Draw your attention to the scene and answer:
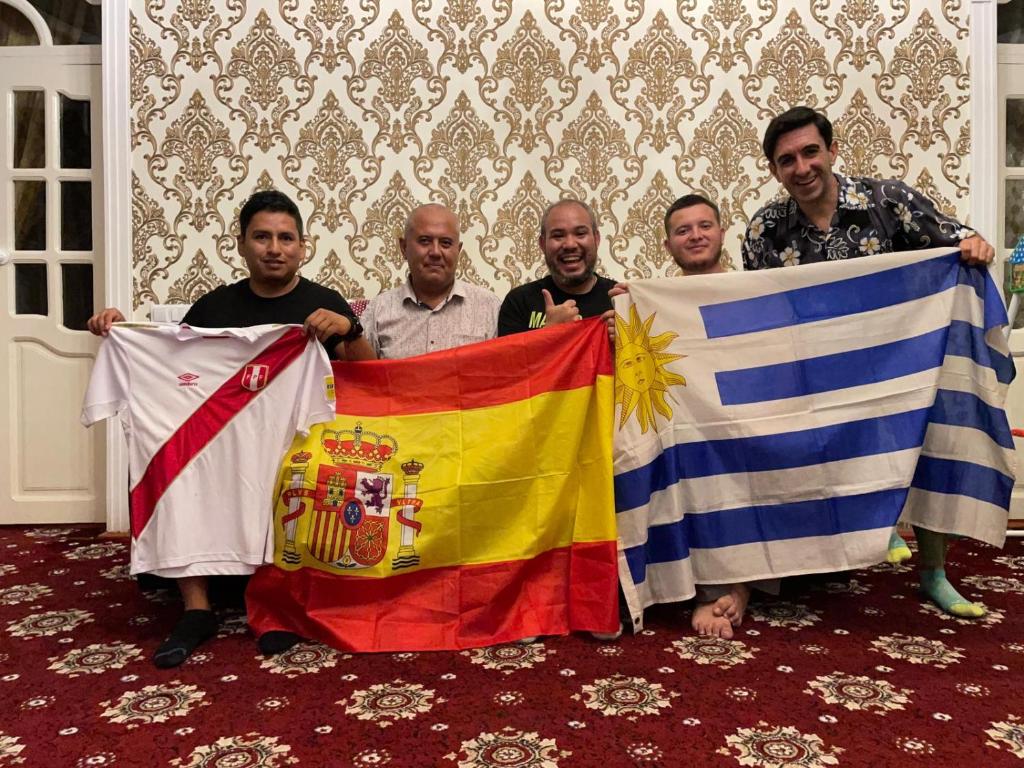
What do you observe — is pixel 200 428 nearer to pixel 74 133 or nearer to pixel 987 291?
pixel 987 291

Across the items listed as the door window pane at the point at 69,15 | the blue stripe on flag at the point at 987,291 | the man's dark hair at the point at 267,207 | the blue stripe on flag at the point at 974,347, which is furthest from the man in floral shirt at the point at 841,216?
the door window pane at the point at 69,15

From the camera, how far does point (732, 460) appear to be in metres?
1.92

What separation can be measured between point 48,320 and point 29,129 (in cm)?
92

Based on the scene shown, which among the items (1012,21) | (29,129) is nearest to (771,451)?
(1012,21)

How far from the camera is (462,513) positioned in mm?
1866

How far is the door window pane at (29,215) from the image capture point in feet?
11.2

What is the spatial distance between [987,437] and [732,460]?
676 millimetres

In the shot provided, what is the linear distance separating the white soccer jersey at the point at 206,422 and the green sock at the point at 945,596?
179 cm

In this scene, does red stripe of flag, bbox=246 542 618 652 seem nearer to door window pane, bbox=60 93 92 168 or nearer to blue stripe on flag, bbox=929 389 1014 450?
blue stripe on flag, bbox=929 389 1014 450

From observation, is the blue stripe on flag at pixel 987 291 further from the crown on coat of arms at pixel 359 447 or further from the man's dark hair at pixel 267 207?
the man's dark hair at pixel 267 207

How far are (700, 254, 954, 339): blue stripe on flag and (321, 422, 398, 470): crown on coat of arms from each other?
937mm

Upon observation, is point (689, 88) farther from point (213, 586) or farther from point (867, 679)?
point (213, 586)

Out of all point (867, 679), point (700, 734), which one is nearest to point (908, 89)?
point (867, 679)

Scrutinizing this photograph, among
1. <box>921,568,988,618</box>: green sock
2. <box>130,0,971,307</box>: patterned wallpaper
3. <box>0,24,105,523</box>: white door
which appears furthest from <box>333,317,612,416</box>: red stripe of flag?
<box>0,24,105,523</box>: white door
